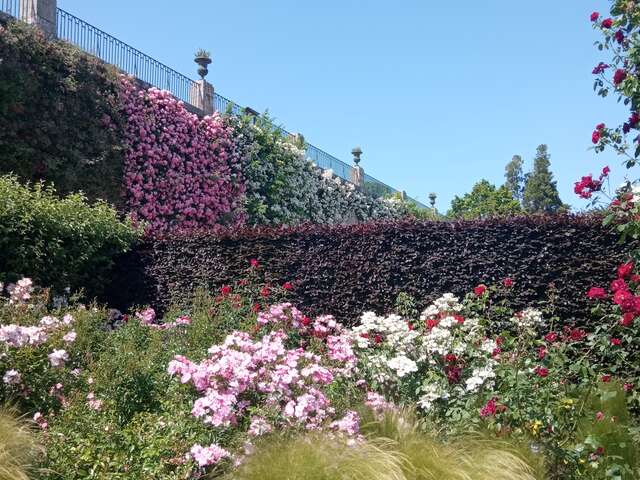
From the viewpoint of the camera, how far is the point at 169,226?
12492mm

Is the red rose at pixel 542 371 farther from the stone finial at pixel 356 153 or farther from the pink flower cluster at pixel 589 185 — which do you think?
the stone finial at pixel 356 153

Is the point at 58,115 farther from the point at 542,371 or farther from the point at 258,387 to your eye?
the point at 542,371

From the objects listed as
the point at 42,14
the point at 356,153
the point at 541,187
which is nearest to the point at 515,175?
the point at 541,187

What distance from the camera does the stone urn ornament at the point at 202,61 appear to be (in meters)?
14.8

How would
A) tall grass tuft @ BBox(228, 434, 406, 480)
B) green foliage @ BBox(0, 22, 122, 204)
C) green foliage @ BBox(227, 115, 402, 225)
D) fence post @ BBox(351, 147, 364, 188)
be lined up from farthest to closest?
fence post @ BBox(351, 147, 364, 188) < green foliage @ BBox(227, 115, 402, 225) < green foliage @ BBox(0, 22, 122, 204) < tall grass tuft @ BBox(228, 434, 406, 480)

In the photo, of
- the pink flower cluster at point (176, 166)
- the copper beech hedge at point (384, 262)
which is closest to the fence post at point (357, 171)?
the pink flower cluster at point (176, 166)

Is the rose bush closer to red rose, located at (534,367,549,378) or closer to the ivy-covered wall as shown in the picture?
red rose, located at (534,367,549,378)

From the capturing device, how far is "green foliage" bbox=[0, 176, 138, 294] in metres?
7.38

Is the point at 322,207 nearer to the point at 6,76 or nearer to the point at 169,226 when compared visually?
the point at 169,226

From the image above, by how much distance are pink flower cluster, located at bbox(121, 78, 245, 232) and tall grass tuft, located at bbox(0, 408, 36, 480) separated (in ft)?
23.3

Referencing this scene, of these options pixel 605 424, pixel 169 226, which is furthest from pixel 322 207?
pixel 605 424

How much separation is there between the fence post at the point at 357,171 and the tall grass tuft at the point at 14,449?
64.1 feet

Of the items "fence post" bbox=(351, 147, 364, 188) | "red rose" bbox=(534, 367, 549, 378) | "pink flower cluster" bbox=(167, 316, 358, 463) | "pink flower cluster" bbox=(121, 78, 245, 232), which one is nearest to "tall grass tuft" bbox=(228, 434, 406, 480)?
"pink flower cluster" bbox=(167, 316, 358, 463)

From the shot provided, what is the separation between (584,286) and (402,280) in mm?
1878
